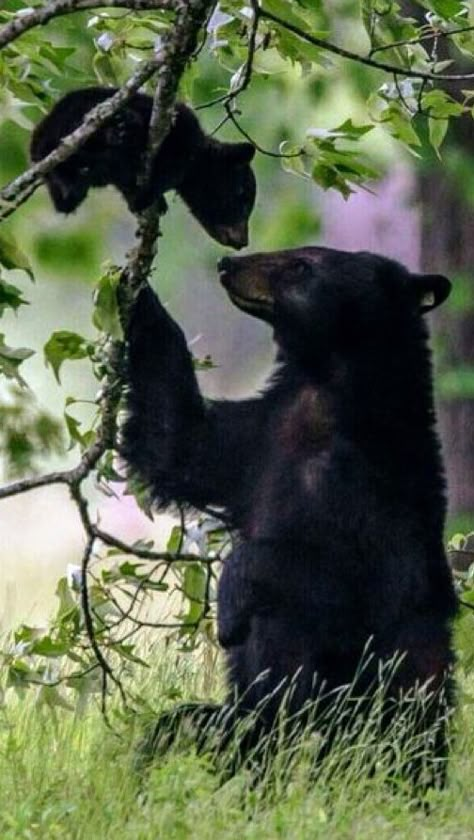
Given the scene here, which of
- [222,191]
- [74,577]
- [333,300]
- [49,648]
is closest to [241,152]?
[222,191]

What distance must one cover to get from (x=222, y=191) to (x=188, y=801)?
1.59 metres

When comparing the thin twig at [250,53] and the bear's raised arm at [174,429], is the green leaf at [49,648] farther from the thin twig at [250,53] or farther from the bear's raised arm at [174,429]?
the thin twig at [250,53]

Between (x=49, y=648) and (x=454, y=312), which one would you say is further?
(x=454, y=312)

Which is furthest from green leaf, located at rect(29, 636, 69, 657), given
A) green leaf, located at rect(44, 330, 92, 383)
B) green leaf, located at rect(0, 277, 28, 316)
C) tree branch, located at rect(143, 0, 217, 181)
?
tree branch, located at rect(143, 0, 217, 181)

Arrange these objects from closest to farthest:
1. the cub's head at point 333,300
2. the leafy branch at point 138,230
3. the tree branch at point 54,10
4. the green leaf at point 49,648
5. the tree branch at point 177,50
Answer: the tree branch at point 54,10 < the leafy branch at point 138,230 < the tree branch at point 177,50 < the green leaf at point 49,648 < the cub's head at point 333,300

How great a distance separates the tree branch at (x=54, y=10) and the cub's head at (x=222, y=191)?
24.8 inches

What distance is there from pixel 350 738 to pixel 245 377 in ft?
33.5

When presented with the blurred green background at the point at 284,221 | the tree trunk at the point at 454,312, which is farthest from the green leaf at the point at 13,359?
the tree trunk at the point at 454,312

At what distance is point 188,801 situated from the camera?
4.05 metres

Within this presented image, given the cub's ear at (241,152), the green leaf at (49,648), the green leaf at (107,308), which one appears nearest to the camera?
the green leaf at (107,308)

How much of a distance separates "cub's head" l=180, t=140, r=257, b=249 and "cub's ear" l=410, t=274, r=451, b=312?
58 centimetres

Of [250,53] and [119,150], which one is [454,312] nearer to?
[119,150]

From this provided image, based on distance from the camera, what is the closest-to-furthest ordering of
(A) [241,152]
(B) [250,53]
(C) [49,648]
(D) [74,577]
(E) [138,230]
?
(B) [250,53]
(E) [138,230]
(A) [241,152]
(C) [49,648]
(D) [74,577]

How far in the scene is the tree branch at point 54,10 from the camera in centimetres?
386
